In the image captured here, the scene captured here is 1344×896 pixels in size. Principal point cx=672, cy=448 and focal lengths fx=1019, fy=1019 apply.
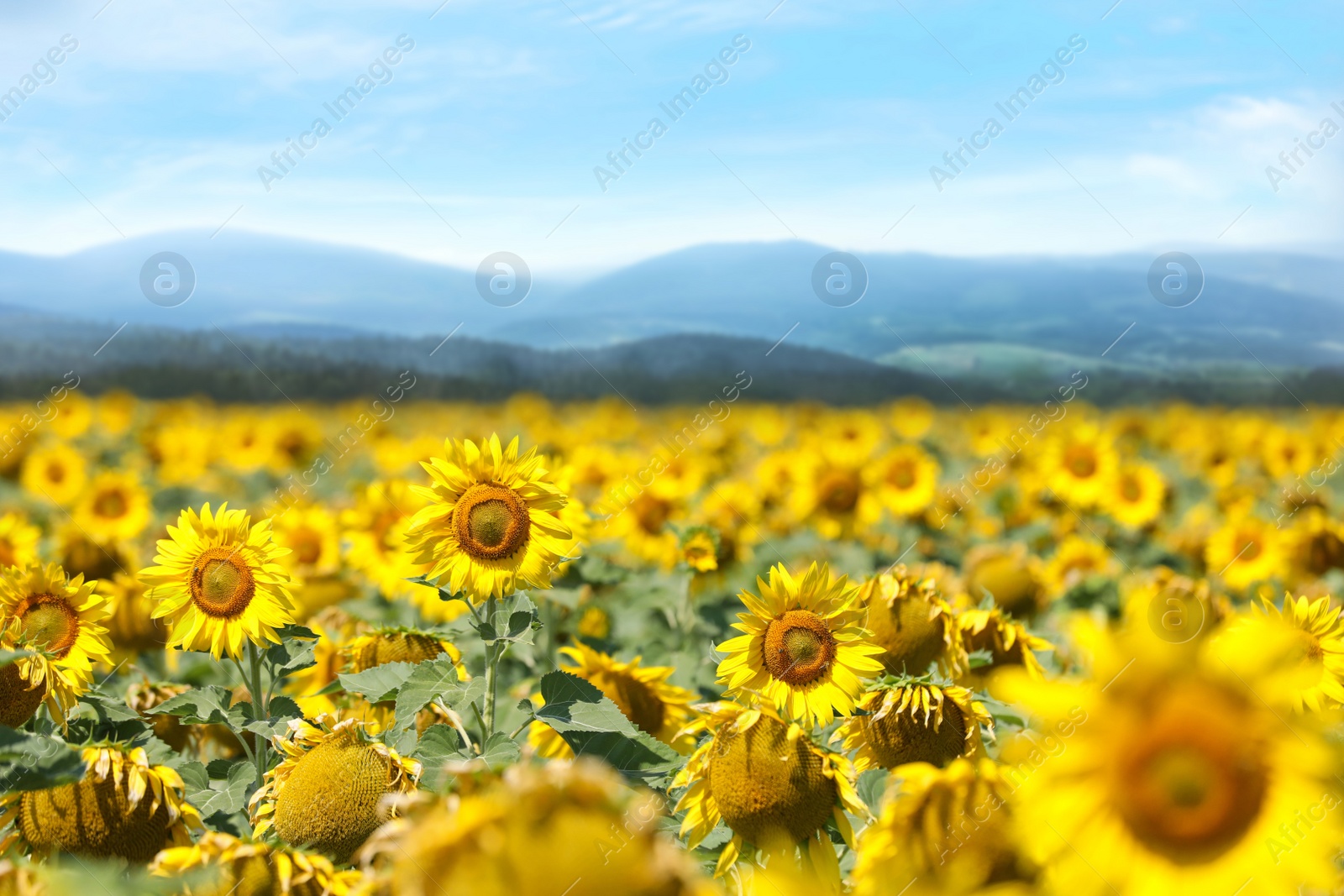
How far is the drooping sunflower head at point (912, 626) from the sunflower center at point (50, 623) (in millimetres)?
2601

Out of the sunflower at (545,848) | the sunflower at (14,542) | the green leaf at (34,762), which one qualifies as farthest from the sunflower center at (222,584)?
the sunflower at (14,542)

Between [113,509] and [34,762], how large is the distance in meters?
7.22

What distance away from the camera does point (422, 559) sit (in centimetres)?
325

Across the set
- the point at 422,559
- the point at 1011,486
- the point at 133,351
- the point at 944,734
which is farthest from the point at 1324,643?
the point at 133,351

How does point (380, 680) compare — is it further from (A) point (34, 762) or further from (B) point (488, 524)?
(A) point (34, 762)

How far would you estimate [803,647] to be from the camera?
3.07 metres

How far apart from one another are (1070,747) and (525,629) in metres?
1.81

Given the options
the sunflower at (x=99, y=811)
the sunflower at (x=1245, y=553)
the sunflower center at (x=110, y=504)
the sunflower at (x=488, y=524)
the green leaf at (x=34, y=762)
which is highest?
the sunflower at (x=1245, y=553)

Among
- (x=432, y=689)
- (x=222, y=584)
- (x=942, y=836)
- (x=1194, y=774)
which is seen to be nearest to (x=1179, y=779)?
(x=1194, y=774)

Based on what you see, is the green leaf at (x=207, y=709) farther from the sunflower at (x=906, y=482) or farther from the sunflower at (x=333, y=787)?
the sunflower at (x=906, y=482)

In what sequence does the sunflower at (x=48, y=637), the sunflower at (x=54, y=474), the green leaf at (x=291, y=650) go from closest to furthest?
the sunflower at (x=48, y=637) → the green leaf at (x=291, y=650) → the sunflower at (x=54, y=474)

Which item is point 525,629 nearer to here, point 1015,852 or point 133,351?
point 1015,852

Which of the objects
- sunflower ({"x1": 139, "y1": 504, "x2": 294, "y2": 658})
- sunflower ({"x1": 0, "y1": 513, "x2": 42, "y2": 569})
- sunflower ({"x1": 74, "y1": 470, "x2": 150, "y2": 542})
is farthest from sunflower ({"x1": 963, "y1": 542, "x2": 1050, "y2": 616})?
sunflower ({"x1": 74, "y1": 470, "x2": 150, "y2": 542})

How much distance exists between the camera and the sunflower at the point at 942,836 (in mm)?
2102
